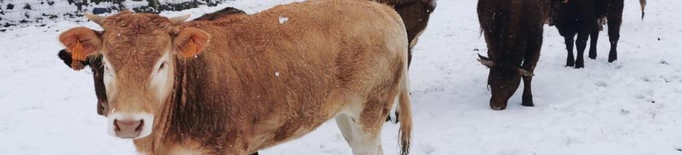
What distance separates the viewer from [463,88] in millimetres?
7633

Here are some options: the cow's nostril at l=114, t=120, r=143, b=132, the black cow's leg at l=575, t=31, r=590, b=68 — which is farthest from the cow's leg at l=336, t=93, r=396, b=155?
the black cow's leg at l=575, t=31, r=590, b=68

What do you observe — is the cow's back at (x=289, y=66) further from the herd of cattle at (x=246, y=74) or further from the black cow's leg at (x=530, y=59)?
the black cow's leg at (x=530, y=59)

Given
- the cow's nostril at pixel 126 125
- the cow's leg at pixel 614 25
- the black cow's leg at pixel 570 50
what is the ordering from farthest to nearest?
the cow's leg at pixel 614 25 → the black cow's leg at pixel 570 50 → the cow's nostril at pixel 126 125

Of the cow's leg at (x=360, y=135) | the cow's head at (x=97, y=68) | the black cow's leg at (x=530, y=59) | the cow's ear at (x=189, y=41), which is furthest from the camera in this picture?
the black cow's leg at (x=530, y=59)

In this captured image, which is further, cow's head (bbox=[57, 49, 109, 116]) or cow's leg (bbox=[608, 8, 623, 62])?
cow's leg (bbox=[608, 8, 623, 62])

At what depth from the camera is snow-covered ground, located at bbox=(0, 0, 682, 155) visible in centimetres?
552

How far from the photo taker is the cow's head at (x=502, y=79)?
20.9 ft

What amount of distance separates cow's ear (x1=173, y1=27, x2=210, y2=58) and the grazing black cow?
21.9 ft

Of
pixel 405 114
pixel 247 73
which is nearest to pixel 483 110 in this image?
pixel 405 114

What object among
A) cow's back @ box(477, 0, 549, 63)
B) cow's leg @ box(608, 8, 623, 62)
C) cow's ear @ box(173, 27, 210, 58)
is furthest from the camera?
cow's leg @ box(608, 8, 623, 62)

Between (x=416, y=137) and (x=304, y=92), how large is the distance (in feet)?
8.95

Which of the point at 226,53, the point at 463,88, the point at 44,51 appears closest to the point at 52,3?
the point at 44,51

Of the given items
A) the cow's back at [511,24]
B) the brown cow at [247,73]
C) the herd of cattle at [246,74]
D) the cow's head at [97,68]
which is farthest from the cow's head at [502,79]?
A: the cow's head at [97,68]

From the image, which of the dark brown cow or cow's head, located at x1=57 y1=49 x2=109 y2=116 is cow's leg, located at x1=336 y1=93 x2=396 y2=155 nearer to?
cow's head, located at x1=57 y1=49 x2=109 y2=116
